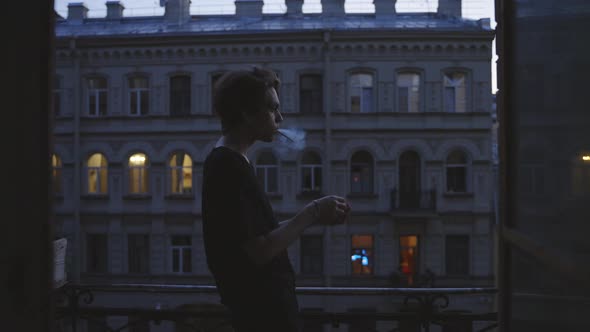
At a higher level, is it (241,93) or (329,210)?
(241,93)

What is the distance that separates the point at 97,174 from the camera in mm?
18078

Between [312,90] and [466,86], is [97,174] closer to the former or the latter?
[312,90]

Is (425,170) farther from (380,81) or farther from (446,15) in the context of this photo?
(446,15)

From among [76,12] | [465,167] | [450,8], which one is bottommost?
[465,167]

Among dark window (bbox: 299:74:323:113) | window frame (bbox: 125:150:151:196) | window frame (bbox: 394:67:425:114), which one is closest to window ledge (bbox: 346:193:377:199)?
window frame (bbox: 394:67:425:114)

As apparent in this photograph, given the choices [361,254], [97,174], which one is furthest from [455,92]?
[97,174]

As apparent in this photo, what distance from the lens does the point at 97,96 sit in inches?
712

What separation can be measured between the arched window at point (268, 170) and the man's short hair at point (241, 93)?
1573cm

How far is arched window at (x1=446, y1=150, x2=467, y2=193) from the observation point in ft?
56.1

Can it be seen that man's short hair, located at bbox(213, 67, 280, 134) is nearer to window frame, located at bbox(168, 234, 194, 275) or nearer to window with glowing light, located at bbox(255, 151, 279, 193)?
window with glowing light, located at bbox(255, 151, 279, 193)

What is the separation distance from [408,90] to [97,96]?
1050cm

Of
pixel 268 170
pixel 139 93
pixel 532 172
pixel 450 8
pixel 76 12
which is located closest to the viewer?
pixel 532 172

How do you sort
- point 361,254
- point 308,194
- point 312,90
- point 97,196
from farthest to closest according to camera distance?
point 97,196
point 312,90
point 308,194
point 361,254

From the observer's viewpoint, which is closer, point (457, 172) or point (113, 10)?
point (457, 172)
